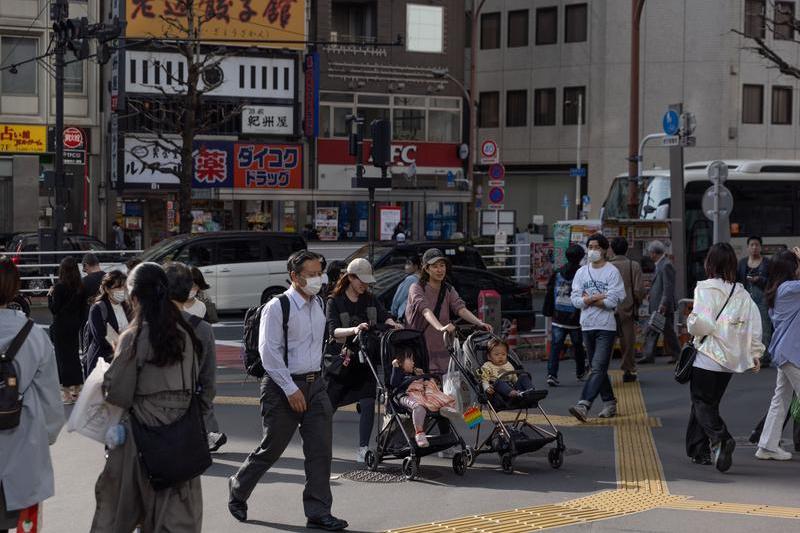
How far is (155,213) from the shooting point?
43969 mm

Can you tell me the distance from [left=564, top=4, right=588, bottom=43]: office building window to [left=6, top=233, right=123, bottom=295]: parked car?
30.3 meters

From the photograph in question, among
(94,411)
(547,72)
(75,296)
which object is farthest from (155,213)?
(94,411)

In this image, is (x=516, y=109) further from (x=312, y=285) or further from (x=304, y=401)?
(x=304, y=401)

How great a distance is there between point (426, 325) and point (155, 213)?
3464 centimetres

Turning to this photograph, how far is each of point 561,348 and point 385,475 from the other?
20.1 ft

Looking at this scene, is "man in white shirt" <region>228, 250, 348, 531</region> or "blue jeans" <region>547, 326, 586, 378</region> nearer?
"man in white shirt" <region>228, 250, 348, 531</region>

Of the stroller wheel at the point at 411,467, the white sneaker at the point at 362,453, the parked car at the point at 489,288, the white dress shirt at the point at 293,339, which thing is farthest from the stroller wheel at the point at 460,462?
the parked car at the point at 489,288

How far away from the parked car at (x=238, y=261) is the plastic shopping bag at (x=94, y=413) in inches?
758

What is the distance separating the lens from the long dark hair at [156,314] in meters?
5.89

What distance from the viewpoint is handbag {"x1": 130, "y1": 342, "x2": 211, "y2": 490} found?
5.85 metres

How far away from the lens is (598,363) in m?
12.2

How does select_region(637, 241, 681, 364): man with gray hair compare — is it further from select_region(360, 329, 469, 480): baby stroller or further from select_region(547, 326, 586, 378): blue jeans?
select_region(360, 329, 469, 480): baby stroller

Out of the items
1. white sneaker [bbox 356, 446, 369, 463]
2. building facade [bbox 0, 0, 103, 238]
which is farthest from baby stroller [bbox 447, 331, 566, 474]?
building facade [bbox 0, 0, 103, 238]

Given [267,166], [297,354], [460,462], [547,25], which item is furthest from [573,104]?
[297,354]
